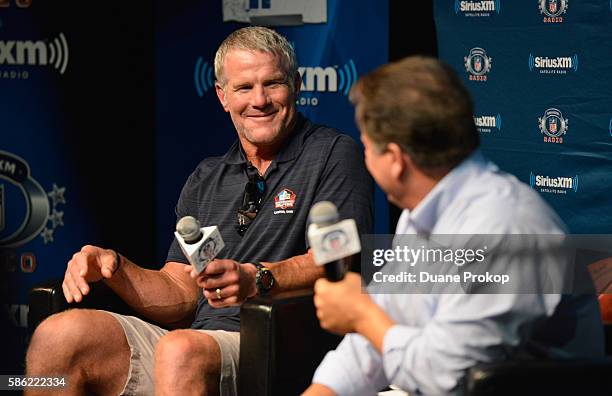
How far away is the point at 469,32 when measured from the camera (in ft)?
13.9

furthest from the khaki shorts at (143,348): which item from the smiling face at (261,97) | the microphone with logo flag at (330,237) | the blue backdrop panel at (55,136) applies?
the blue backdrop panel at (55,136)

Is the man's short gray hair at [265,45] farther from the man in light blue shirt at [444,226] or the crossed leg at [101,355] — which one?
the man in light blue shirt at [444,226]

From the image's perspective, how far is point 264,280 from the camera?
3.03 meters

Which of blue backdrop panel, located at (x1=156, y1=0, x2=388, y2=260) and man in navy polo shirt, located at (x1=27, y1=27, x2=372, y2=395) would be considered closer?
man in navy polo shirt, located at (x1=27, y1=27, x2=372, y2=395)

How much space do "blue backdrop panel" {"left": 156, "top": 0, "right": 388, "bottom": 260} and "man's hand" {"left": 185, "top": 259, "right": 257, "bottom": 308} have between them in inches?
68.9

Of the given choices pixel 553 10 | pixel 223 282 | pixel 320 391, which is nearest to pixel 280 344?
pixel 223 282

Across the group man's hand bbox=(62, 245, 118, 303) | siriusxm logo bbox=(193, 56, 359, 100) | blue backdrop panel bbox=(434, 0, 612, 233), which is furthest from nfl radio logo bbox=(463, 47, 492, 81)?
man's hand bbox=(62, 245, 118, 303)

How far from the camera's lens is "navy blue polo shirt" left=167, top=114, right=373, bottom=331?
127 inches

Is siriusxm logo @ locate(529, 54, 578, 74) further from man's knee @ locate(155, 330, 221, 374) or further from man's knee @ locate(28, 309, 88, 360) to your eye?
man's knee @ locate(28, 309, 88, 360)

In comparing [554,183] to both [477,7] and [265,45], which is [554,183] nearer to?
[477,7]

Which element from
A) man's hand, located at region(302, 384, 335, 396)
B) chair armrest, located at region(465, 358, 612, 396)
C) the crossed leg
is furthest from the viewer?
the crossed leg

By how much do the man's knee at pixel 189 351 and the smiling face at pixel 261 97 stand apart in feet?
2.35

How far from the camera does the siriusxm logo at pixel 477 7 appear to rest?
413 cm

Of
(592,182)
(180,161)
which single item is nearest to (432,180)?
(592,182)
